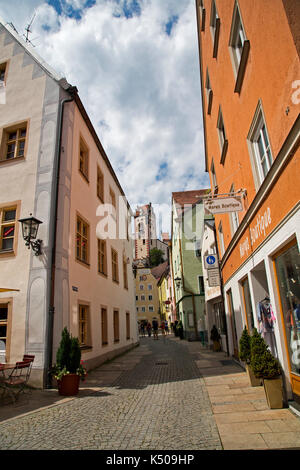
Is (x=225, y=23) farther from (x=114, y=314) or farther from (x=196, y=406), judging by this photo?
(x=114, y=314)

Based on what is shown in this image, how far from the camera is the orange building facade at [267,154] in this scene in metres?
4.38

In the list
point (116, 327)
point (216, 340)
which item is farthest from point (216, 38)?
point (116, 327)

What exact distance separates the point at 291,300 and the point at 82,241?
8.79 metres

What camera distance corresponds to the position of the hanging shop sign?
23.4 feet

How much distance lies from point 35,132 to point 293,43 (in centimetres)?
996

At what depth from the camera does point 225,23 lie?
26.8ft

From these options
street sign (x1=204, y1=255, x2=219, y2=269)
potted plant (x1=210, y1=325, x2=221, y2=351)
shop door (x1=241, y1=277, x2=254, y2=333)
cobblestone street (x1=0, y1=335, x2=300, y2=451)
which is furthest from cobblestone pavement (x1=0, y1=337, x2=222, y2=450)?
potted plant (x1=210, y1=325, x2=221, y2=351)

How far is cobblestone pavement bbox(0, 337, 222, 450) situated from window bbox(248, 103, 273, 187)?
16.3ft

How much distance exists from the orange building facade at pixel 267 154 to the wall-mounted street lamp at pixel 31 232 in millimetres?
6295

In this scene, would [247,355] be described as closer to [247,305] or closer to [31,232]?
[247,305]

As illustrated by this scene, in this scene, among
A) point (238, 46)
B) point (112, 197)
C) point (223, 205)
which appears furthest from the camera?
point (112, 197)

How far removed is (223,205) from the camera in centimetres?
735

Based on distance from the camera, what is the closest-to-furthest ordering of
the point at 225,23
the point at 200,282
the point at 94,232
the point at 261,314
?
the point at 261,314, the point at 225,23, the point at 94,232, the point at 200,282
